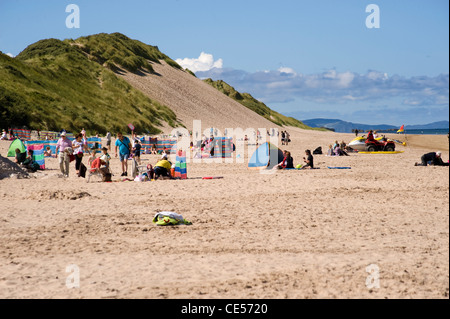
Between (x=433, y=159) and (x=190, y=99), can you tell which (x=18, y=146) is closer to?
(x=433, y=159)

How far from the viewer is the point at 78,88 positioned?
212 feet

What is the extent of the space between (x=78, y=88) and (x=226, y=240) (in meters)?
59.9

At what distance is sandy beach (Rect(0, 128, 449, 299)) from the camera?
20.1 ft

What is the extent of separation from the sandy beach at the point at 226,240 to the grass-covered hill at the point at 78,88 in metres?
30.3

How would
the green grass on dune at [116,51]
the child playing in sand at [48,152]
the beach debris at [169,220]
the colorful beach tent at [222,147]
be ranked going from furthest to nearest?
the green grass on dune at [116,51] → the colorful beach tent at [222,147] → the child playing in sand at [48,152] → the beach debris at [169,220]

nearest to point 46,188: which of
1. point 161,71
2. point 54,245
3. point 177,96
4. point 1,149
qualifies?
point 54,245

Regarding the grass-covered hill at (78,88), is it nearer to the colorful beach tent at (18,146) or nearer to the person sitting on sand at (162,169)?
the colorful beach tent at (18,146)

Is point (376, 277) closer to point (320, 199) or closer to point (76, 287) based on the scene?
point (76, 287)

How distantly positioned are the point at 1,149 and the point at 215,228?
778 inches

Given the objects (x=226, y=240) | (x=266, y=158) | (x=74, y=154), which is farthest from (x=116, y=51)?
(x=226, y=240)

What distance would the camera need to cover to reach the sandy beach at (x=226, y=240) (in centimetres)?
613

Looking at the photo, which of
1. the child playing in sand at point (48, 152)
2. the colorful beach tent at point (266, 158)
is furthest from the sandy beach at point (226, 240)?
the child playing in sand at point (48, 152)

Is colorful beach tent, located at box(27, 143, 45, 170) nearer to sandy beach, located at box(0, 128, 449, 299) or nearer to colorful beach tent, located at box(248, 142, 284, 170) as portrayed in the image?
sandy beach, located at box(0, 128, 449, 299)

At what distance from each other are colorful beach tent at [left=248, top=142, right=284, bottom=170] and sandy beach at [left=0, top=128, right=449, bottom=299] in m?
5.09
